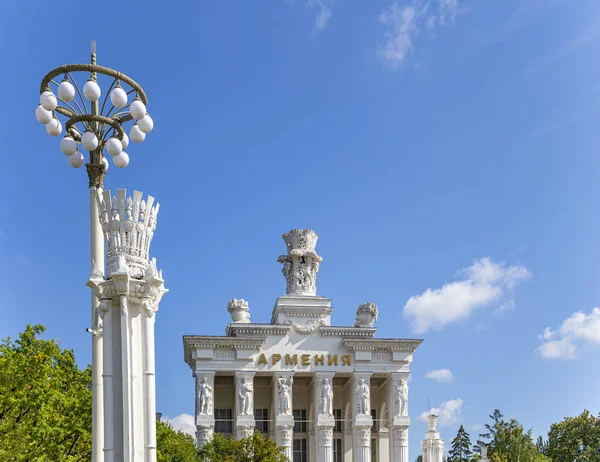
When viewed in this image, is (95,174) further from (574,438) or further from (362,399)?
(574,438)

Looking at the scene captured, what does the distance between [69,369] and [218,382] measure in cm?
1539

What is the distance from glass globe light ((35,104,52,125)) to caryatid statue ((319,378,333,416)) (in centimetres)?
3224

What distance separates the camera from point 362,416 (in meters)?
47.2

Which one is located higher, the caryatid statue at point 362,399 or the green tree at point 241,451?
the caryatid statue at point 362,399

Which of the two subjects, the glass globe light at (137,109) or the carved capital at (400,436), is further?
the carved capital at (400,436)

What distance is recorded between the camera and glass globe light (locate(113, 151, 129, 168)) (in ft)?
59.1

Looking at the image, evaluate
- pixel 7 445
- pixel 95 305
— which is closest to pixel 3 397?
pixel 7 445

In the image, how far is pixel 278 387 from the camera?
47.0 m

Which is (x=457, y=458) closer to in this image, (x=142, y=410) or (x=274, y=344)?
(x=274, y=344)

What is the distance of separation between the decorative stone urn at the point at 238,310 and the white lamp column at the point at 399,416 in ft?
29.5

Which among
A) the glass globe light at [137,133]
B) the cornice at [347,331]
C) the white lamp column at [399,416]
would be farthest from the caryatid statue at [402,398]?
the glass globe light at [137,133]

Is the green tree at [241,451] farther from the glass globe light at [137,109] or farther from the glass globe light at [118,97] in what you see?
the glass globe light at [118,97]

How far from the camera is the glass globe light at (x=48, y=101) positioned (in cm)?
1778

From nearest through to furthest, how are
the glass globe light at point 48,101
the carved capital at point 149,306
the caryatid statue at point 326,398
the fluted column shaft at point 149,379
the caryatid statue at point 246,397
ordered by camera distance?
the fluted column shaft at point 149,379 → the carved capital at point 149,306 → the glass globe light at point 48,101 → the caryatid statue at point 246,397 → the caryatid statue at point 326,398
